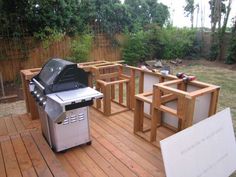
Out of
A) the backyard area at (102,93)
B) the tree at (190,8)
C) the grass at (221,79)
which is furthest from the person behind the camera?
the tree at (190,8)

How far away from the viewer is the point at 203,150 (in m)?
1.96

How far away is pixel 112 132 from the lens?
3117mm

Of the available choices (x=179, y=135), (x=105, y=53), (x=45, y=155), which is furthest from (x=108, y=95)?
(x=105, y=53)

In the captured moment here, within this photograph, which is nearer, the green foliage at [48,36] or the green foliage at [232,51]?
the green foliage at [48,36]

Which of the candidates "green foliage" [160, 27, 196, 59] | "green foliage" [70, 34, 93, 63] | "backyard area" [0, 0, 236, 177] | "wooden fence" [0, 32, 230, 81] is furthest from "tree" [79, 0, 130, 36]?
"green foliage" [160, 27, 196, 59]

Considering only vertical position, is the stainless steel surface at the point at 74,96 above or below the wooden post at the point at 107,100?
above

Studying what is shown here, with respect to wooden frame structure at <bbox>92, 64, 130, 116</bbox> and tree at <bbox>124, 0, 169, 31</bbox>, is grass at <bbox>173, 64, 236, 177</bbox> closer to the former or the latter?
wooden frame structure at <bbox>92, 64, 130, 116</bbox>

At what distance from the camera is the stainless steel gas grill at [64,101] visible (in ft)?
7.25

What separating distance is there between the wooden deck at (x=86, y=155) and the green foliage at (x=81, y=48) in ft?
13.5

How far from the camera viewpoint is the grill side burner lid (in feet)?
7.73

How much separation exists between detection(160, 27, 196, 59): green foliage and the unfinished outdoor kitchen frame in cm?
555

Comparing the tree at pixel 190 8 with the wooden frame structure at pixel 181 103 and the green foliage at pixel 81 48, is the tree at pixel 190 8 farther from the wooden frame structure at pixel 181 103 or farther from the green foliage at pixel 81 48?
the wooden frame structure at pixel 181 103

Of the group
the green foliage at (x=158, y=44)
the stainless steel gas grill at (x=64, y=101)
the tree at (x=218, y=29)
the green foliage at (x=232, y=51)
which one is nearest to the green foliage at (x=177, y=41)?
the green foliage at (x=158, y=44)

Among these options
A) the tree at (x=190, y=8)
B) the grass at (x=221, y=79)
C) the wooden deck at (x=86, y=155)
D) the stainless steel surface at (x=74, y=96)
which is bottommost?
the grass at (x=221, y=79)
